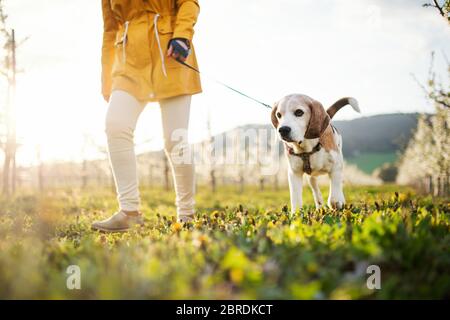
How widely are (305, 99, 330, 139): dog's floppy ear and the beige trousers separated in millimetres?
1531

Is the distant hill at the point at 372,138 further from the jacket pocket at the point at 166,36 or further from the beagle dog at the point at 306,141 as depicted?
the jacket pocket at the point at 166,36

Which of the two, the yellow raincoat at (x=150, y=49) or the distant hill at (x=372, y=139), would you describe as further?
the distant hill at (x=372, y=139)

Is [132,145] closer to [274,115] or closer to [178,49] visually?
[178,49]

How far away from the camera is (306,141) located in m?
5.35

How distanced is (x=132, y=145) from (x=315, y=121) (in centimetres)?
229

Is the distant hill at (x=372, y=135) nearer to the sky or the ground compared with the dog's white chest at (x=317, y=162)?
nearer to the sky

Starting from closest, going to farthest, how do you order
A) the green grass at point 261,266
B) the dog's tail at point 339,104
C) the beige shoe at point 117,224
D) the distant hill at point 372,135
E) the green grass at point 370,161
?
the green grass at point 261,266 → the beige shoe at point 117,224 → the dog's tail at point 339,104 → the green grass at point 370,161 → the distant hill at point 372,135

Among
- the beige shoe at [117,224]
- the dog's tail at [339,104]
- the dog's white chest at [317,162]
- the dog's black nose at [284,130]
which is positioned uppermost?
the dog's tail at [339,104]

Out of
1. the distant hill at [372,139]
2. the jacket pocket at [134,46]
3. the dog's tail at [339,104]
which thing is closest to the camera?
the jacket pocket at [134,46]

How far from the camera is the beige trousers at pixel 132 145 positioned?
16.8 feet

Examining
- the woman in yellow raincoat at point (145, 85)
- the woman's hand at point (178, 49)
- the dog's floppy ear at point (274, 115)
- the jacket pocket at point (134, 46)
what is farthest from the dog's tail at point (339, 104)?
the jacket pocket at point (134, 46)

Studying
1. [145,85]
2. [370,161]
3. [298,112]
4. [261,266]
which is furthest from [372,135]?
[261,266]

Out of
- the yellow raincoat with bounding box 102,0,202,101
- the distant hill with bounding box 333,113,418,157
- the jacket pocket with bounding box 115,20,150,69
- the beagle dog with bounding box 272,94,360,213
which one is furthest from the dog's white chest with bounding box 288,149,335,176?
the distant hill with bounding box 333,113,418,157
